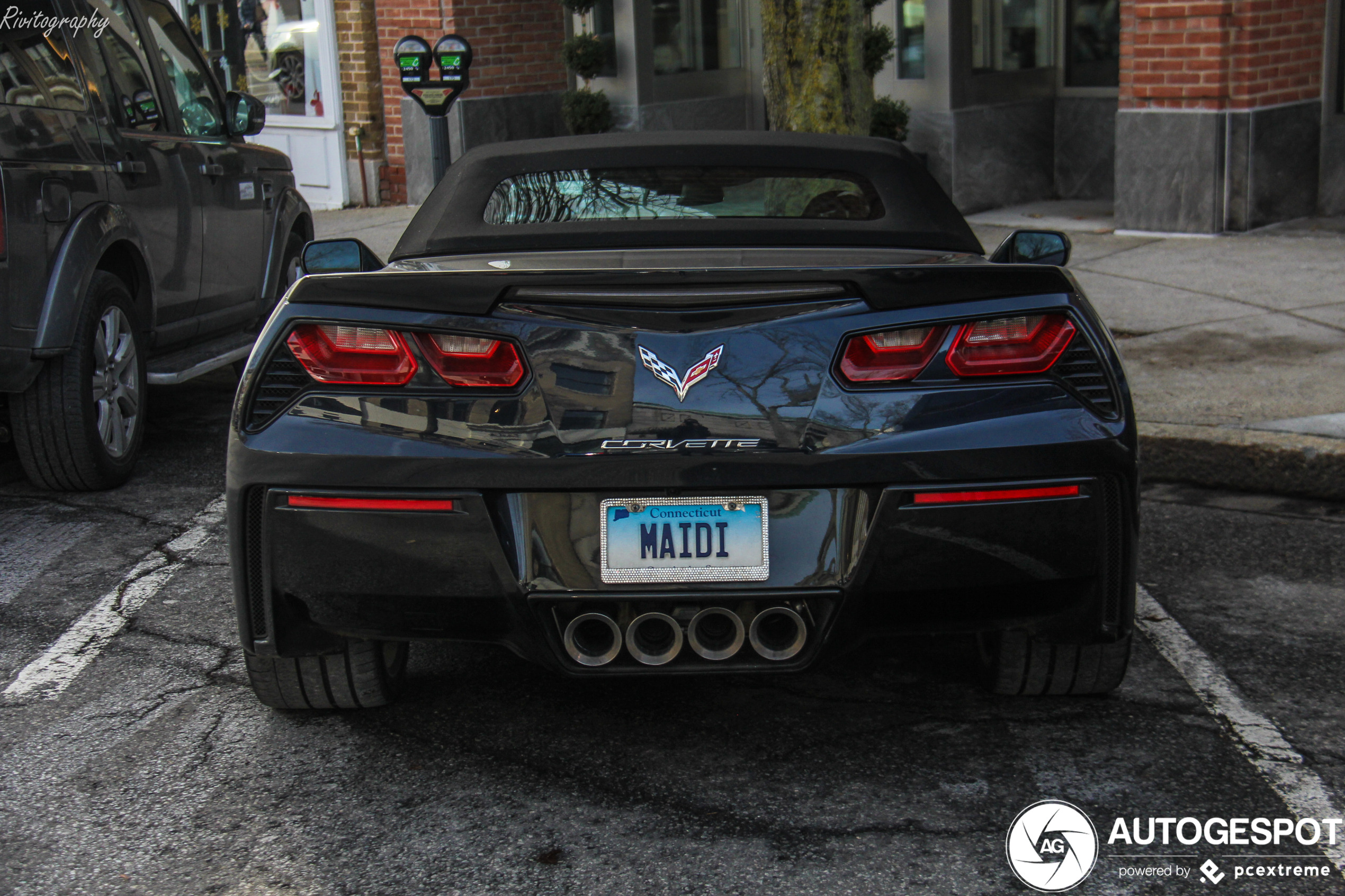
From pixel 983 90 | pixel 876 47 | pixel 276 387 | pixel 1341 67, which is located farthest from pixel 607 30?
pixel 276 387

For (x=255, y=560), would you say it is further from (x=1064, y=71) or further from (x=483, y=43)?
(x=483, y=43)

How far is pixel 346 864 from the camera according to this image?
9.63 feet

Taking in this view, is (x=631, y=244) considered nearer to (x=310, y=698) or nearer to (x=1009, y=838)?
(x=310, y=698)

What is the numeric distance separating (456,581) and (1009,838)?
1196 mm

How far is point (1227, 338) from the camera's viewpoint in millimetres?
7582

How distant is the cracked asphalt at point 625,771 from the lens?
2.90 m

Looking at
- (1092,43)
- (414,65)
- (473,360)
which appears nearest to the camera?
(473,360)

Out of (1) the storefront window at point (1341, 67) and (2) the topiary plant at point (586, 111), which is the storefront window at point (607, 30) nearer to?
(2) the topiary plant at point (586, 111)

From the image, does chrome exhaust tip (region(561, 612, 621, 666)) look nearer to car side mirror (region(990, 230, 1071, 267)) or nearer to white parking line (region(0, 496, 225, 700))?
car side mirror (region(990, 230, 1071, 267))

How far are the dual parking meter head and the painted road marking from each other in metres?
3.46

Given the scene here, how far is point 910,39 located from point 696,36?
2809mm

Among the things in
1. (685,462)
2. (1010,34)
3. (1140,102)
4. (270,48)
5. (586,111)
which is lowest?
(685,462)

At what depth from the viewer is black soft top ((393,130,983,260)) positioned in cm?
382

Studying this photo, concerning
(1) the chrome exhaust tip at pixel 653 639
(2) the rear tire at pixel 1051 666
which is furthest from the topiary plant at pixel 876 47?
(1) the chrome exhaust tip at pixel 653 639
